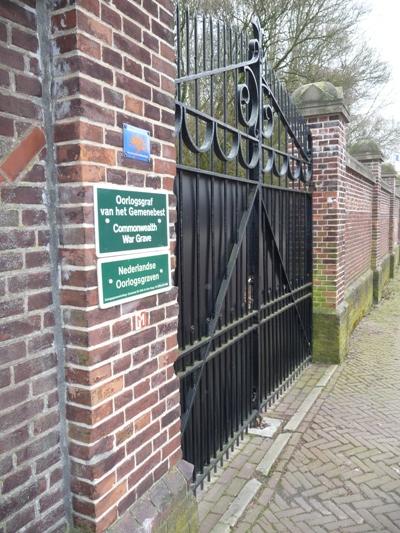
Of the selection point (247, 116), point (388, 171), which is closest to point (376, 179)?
point (388, 171)

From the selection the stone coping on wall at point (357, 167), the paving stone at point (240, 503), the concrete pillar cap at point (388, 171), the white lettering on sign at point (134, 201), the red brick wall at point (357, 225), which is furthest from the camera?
the concrete pillar cap at point (388, 171)

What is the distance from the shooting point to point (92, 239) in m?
1.75

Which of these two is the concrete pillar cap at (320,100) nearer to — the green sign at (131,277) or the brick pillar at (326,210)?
the brick pillar at (326,210)

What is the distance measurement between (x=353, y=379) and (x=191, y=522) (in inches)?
142

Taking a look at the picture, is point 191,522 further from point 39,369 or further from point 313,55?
point 313,55

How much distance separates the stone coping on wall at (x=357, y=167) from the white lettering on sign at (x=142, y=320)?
18.4 feet

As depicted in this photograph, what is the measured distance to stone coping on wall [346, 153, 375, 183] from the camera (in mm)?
7088

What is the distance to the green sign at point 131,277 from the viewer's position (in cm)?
181

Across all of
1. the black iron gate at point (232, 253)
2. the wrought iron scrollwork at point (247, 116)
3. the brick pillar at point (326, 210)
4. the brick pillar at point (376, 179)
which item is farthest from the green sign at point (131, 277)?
the brick pillar at point (376, 179)

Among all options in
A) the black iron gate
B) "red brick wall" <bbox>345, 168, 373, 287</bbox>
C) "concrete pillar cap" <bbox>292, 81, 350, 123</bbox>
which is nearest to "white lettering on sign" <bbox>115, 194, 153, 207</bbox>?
the black iron gate

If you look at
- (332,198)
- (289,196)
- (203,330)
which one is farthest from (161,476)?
(332,198)

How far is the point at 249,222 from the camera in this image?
4.05 metres

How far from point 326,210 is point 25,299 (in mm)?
4951

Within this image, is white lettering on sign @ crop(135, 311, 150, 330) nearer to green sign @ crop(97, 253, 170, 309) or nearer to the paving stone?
green sign @ crop(97, 253, 170, 309)
